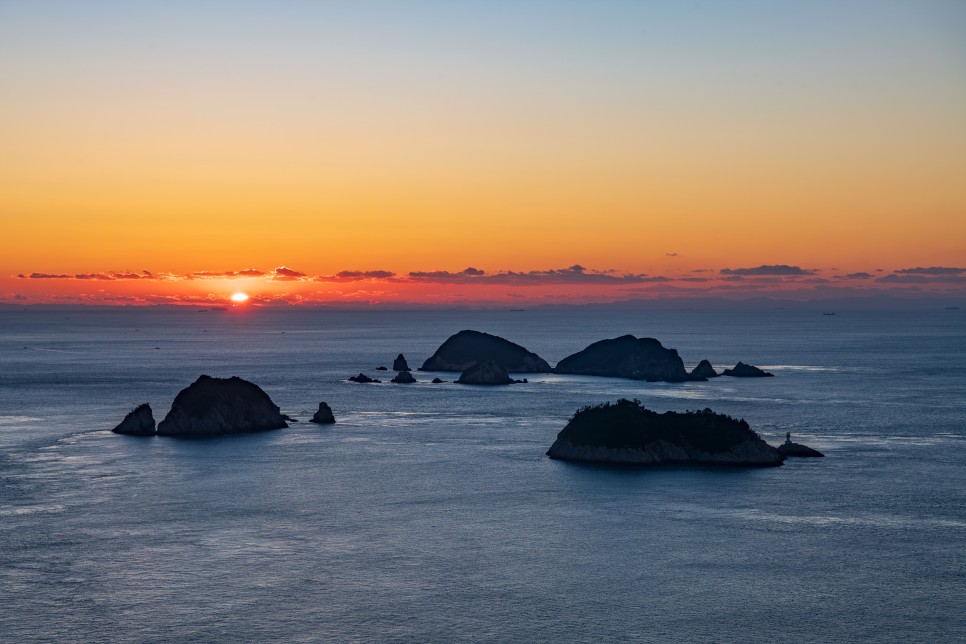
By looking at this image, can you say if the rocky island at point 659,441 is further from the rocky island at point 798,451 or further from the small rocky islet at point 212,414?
the small rocky islet at point 212,414

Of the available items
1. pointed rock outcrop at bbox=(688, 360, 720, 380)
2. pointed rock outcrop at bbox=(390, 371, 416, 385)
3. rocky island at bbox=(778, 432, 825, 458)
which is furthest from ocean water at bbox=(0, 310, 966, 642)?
pointed rock outcrop at bbox=(688, 360, 720, 380)

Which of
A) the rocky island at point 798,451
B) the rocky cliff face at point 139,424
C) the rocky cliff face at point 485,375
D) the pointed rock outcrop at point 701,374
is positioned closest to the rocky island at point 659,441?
the rocky island at point 798,451

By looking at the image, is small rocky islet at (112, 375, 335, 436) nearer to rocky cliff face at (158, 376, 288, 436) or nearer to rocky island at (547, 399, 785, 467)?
rocky cliff face at (158, 376, 288, 436)

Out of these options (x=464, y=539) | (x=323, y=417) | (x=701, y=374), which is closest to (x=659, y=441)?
(x=464, y=539)

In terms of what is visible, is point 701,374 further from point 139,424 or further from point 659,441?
point 139,424

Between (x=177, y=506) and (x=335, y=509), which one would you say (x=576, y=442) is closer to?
(x=335, y=509)
